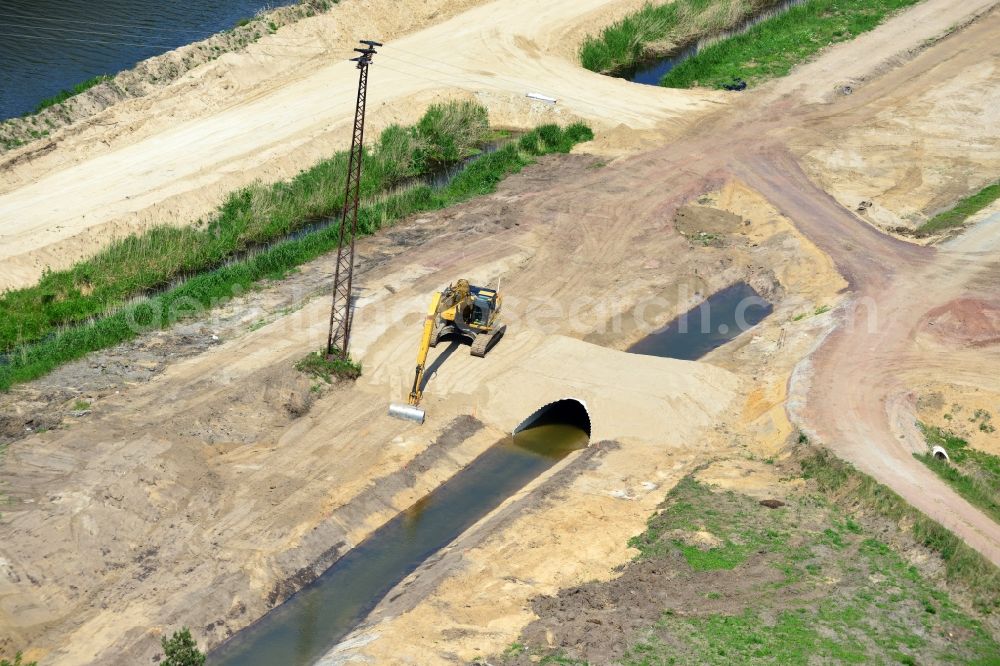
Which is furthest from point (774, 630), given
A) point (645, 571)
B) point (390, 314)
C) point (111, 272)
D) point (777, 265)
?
point (111, 272)

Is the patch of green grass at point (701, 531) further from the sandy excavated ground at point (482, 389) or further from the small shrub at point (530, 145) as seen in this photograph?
the small shrub at point (530, 145)

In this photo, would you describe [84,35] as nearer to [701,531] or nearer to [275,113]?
[275,113]

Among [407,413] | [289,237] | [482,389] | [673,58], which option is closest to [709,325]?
[482,389]

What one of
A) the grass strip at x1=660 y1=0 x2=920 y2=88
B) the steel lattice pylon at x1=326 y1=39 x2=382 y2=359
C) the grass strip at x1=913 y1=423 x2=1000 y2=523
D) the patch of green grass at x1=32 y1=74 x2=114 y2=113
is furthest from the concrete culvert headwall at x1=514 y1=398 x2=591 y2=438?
the grass strip at x1=660 y1=0 x2=920 y2=88

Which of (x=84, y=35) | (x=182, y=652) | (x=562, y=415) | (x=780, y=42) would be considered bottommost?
(x=182, y=652)

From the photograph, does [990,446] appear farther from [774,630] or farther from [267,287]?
[267,287]

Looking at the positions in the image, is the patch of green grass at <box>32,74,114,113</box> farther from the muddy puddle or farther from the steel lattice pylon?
the muddy puddle
